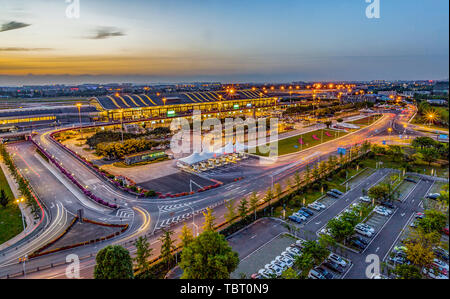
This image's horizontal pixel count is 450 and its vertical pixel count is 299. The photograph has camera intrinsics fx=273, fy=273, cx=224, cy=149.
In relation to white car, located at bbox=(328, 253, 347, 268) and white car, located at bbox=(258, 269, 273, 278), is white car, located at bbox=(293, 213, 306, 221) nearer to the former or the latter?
white car, located at bbox=(328, 253, 347, 268)

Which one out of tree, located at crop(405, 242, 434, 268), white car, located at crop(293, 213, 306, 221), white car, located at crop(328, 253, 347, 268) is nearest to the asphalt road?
white car, located at crop(293, 213, 306, 221)

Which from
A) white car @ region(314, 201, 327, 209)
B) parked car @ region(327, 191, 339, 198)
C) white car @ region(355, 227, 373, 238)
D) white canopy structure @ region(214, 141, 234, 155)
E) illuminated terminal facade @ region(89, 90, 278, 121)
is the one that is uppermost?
illuminated terminal facade @ region(89, 90, 278, 121)

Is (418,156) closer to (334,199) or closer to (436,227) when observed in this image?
(334,199)

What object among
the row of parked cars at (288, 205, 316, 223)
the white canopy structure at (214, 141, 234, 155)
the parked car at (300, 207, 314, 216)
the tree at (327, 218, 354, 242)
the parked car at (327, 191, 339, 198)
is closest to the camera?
the tree at (327, 218, 354, 242)

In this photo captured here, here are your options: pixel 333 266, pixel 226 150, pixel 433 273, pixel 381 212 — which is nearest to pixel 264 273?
pixel 333 266

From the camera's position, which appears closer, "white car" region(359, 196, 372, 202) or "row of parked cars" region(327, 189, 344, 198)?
"white car" region(359, 196, 372, 202)

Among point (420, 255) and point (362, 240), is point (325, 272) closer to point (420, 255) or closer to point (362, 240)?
point (362, 240)

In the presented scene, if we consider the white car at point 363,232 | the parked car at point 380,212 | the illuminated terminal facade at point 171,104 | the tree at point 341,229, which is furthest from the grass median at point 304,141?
the illuminated terminal facade at point 171,104
